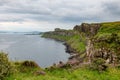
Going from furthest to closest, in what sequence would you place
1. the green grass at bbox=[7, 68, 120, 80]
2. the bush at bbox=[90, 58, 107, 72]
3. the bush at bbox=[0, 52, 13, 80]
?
the bush at bbox=[90, 58, 107, 72] → the bush at bbox=[0, 52, 13, 80] → the green grass at bbox=[7, 68, 120, 80]

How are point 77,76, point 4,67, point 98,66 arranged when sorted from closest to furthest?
point 77,76 < point 4,67 < point 98,66

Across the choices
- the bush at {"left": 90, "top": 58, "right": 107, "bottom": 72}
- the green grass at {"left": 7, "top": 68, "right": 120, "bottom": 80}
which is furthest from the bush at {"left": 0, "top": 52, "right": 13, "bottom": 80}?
the bush at {"left": 90, "top": 58, "right": 107, "bottom": 72}

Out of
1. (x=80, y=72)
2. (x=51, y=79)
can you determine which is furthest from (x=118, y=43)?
(x=51, y=79)

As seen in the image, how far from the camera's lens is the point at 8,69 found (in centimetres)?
2308

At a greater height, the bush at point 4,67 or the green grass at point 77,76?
the bush at point 4,67

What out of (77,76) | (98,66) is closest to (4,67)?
(77,76)

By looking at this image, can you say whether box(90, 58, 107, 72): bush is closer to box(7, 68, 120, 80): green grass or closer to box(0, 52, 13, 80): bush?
box(7, 68, 120, 80): green grass

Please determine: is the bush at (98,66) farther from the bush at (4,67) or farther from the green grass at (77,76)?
the bush at (4,67)

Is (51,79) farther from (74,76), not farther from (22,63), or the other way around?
(22,63)

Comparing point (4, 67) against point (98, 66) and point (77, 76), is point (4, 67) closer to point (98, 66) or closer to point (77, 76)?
point (77, 76)

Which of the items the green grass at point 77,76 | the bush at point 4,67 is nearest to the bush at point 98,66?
the green grass at point 77,76

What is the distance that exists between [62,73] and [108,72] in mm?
4520

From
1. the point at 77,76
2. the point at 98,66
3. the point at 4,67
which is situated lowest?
the point at 77,76

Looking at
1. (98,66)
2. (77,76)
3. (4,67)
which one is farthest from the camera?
(98,66)
